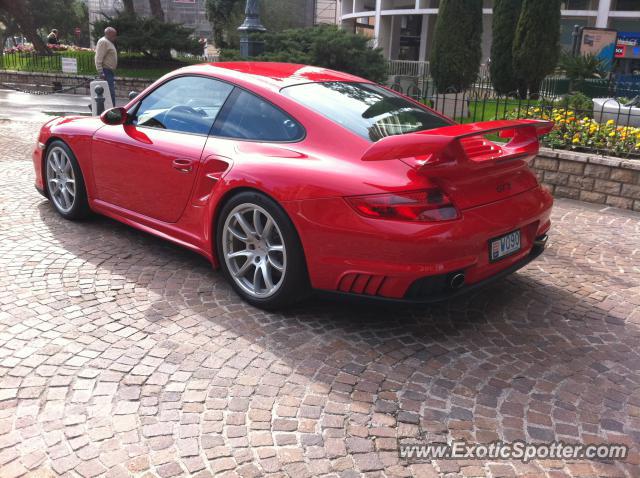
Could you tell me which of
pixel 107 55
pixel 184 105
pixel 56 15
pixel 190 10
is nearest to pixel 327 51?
pixel 107 55

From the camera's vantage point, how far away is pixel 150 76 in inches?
886

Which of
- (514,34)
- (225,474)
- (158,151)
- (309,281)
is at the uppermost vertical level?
(514,34)

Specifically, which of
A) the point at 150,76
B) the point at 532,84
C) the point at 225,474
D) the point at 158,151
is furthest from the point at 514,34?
the point at 225,474

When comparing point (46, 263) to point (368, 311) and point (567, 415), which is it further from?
point (567, 415)

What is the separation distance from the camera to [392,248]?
3.19 m

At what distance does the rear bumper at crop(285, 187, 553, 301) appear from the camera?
10.5 feet

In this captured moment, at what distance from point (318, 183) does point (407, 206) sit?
0.53 m

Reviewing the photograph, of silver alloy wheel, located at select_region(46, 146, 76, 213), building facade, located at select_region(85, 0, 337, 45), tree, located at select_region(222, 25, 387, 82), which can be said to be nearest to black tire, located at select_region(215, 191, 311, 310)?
silver alloy wheel, located at select_region(46, 146, 76, 213)

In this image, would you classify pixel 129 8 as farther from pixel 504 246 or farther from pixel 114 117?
pixel 504 246

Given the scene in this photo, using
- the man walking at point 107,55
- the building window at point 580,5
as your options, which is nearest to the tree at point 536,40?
the man walking at point 107,55

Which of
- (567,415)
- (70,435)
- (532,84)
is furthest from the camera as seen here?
(532,84)

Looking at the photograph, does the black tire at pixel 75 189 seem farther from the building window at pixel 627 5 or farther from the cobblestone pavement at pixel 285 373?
the building window at pixel 627 5

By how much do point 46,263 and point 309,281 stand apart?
2244 millimetres

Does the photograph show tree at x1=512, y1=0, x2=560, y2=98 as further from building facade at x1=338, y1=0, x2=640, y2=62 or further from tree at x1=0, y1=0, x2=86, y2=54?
tree at x1=0, y1=0, x2=86, y2=54
